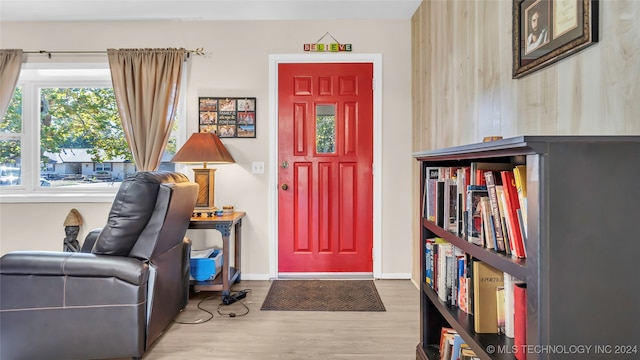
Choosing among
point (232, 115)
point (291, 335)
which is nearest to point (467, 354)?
point (291, 335)

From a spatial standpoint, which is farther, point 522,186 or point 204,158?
point 204,158

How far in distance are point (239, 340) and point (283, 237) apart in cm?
129

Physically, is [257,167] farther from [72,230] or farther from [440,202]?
[440,202]

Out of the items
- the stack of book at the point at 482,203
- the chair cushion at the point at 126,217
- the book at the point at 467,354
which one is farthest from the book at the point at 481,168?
the chair cushion at the point at 126,217

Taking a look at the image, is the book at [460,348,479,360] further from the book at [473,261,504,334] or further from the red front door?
the red front door

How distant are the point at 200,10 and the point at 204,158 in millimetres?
1368

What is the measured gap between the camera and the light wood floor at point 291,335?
1.93 metres

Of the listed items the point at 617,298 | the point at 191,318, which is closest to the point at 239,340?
the point at 191,318

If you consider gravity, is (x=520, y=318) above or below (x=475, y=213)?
below

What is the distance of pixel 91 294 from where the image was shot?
5.68 ft

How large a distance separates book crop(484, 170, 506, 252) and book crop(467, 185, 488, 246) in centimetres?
9

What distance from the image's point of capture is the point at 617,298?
31.1 inches

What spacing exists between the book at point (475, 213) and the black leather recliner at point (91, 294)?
1584mm

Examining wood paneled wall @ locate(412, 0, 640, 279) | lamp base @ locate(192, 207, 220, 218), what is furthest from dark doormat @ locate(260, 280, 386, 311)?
lamp base @ locate(192, 207, 220, 218)
